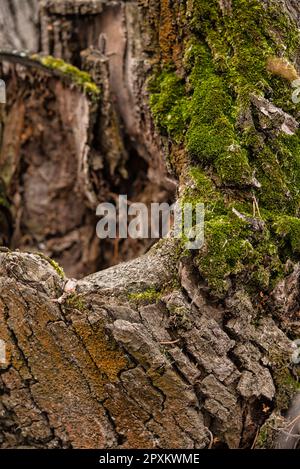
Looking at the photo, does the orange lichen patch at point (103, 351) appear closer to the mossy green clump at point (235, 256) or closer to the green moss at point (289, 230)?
the mossy green clump at point (235, 256)

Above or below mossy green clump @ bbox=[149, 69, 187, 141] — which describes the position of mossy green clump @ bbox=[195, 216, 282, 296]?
below

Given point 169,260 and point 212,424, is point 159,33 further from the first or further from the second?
point 212,424

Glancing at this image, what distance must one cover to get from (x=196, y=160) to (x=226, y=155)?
20 centimetres

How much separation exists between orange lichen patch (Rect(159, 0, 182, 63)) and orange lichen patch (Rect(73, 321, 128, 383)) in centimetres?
151

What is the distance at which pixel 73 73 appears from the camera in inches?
140

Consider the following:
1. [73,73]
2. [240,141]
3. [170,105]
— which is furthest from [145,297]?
[73,73]

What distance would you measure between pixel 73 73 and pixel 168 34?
787mm

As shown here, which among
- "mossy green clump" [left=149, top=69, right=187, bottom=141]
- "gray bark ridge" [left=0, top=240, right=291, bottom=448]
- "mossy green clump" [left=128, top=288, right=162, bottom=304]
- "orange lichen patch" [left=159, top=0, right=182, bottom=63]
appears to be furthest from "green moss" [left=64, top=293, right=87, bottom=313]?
"orange lichen patch" [left=159, top=0, right=182, bottom=63]

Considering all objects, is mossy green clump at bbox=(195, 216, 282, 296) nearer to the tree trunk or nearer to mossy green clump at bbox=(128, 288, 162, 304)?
the tree trunk

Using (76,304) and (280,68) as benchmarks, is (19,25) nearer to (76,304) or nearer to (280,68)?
(280,68)

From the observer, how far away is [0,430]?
8.68 feet

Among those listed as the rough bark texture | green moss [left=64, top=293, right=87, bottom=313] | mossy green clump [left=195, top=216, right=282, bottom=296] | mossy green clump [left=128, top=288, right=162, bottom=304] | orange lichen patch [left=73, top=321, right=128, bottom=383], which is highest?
the rough bark texture

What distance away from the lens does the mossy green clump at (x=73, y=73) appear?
3.52 meters

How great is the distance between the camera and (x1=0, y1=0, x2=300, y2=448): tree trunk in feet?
8.23
